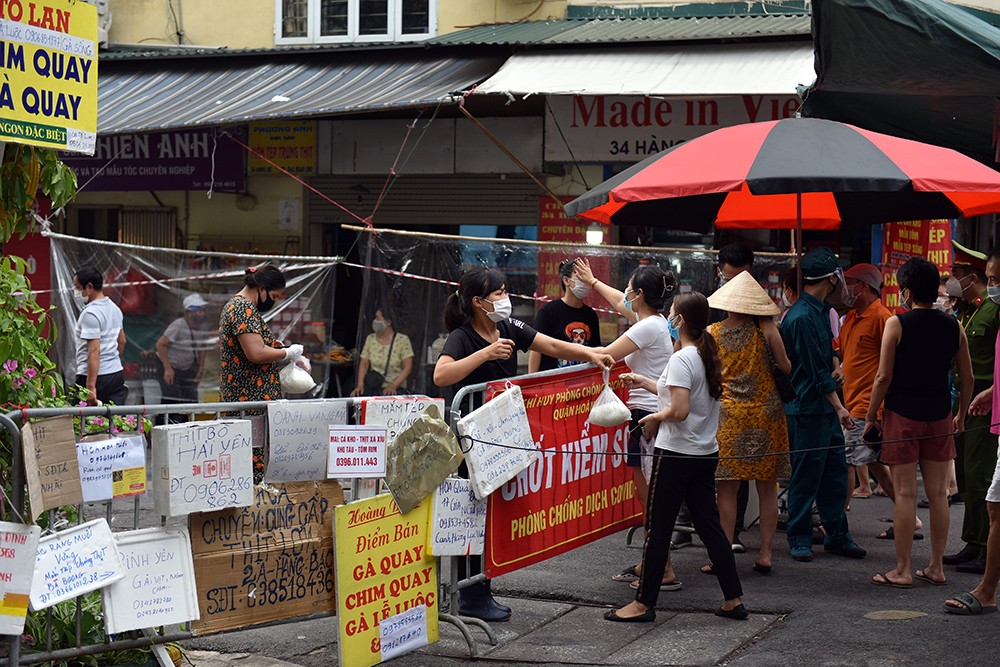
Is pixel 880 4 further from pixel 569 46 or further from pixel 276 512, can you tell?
pixel 569 46

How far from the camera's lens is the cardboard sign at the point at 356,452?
555 cm

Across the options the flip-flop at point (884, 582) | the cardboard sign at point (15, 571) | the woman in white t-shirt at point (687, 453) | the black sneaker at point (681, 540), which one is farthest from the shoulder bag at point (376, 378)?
the cardboard sign at point (15, 571)

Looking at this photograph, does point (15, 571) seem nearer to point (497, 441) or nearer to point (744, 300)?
point (497, 441)

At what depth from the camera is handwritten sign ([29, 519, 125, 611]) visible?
15.3ft

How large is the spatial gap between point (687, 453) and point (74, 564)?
9.89 feet

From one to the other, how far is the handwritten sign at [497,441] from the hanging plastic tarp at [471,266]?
379 centimetres

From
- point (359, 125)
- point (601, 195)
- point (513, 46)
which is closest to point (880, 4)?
point (601, 195)

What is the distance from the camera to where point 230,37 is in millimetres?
15219

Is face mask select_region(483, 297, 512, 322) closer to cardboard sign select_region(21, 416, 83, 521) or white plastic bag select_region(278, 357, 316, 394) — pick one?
white plastic bag select_region(278, 357, 316, 394)

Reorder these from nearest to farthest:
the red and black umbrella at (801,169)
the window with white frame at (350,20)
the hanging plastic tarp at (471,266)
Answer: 1. the red and black umbrella at (801,169)
2. the hanging plastic tarp at (471,266)
3. the window with white frame at (350,20)

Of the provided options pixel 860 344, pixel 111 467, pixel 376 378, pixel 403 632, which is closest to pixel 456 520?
pixel 403 632

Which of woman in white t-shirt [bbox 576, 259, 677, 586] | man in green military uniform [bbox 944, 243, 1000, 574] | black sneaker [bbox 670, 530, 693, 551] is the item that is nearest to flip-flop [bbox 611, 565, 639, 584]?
woman in white t-shirt [bbox 576, 259, 677, 586]

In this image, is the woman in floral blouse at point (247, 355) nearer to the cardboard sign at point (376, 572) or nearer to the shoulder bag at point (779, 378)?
the cardboard sign at point (376, 572)

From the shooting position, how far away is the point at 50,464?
15.4 ft
